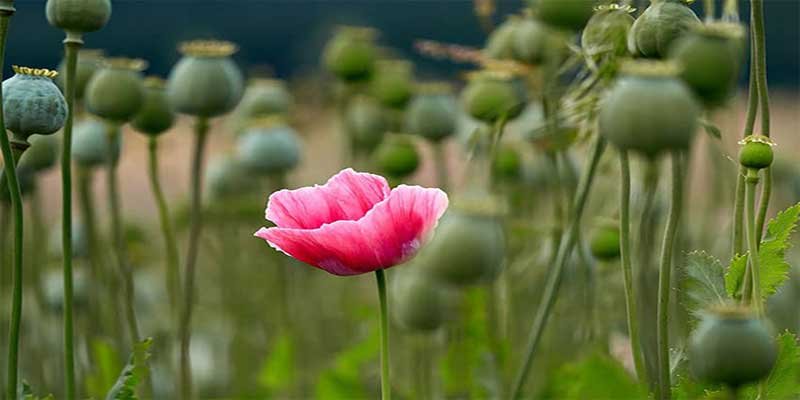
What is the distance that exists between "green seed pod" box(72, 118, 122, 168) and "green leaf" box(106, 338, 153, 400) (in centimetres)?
57

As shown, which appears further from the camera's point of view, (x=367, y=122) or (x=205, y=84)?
(x=367, y=122)

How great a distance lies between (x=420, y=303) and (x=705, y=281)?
510 mm

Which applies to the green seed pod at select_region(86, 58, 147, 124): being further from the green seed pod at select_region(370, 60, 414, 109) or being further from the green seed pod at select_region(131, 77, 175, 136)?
the green seed pod at select_region(370, 60, 414, 109)

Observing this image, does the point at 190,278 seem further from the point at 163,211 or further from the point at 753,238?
the point at 753,238

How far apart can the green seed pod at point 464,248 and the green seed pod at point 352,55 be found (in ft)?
2.87

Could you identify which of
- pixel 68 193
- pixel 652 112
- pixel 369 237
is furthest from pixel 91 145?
pixel 652 112

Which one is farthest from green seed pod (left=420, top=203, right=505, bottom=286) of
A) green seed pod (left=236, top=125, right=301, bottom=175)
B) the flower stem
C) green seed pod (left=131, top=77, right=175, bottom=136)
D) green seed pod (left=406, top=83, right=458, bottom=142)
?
green seed pod (left=236, top=125, right=301, bottom=175)

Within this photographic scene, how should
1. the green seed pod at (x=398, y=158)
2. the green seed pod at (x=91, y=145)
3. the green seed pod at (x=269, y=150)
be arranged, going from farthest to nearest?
the green seed pod at (x=269, y=150), the green seed pod at (x=398, y=158), the green seed pod at (x=91, y=145)

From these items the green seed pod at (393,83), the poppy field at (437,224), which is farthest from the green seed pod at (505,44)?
the green seed pod at (393,83)

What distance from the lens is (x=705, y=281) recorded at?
33.5 inches

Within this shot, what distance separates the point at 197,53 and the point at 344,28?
0.54 m

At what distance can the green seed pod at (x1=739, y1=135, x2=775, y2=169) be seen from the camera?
0.76 m

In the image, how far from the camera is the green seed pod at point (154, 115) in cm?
133

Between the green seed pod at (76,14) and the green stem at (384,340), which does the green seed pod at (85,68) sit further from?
the green stem at (384,340)
